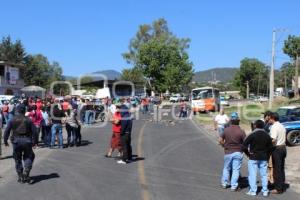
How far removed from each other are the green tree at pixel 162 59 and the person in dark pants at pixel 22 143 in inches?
3178

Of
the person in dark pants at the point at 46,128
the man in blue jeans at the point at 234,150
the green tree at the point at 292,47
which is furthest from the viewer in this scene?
the green tree at the point at 292,47

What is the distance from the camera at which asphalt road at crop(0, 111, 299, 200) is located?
11.1m

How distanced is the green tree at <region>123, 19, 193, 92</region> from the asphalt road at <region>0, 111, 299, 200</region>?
238 ft

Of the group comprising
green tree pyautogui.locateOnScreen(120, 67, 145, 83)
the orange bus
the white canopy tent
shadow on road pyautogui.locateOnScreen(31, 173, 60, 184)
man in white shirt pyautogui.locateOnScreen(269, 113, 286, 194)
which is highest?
green tree pyautogui.locateOnScreen(120, 67, 145, 83)

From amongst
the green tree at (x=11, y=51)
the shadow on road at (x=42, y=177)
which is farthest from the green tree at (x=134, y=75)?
the shadow on road at (x=42, y=177)

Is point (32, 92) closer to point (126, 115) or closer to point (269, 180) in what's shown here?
point (126, 115)

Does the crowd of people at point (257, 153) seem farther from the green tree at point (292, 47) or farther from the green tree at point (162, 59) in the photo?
the green tree at point (162, 59)

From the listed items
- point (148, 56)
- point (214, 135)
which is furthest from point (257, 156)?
point (148, 56)

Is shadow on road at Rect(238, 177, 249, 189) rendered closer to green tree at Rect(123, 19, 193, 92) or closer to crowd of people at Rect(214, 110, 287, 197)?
crowd of people at Rect(214, 110, 287, 197)

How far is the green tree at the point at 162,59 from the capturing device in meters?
93.6

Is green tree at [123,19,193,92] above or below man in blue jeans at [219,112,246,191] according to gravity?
above

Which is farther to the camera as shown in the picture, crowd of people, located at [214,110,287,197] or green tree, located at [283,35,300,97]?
green tree, located at [283,35,300,97]

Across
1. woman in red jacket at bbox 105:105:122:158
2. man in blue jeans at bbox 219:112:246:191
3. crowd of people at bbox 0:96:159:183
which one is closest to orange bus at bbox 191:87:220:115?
crowd of people at bbox 0:96:159:183

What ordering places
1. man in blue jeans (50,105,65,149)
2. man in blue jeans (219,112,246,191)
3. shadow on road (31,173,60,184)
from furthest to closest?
man in blue jeans (50,105,65,149) < shadow on road (31,173,60,184) < man in blue jeans (219,112,246,191)
